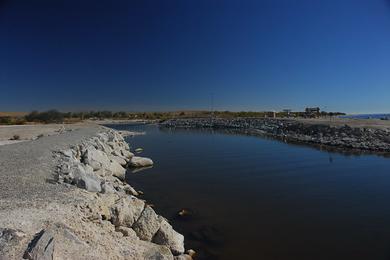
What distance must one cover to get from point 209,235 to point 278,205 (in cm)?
293

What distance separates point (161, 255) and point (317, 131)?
2907 cm

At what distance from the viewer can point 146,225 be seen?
577cm

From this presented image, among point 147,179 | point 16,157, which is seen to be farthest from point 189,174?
point 16,157

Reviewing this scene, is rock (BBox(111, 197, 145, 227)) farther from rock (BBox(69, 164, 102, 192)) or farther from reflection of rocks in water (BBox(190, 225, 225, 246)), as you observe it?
reflection of rocks in water (BBox(190, 225, 225, 246))

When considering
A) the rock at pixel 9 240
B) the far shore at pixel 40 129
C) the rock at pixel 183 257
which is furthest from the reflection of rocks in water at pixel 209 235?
the far shore at pixel 40 129

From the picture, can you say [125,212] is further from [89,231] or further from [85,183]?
[85,183]

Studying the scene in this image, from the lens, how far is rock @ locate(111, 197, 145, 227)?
5.58 m

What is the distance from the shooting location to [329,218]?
7727 mm

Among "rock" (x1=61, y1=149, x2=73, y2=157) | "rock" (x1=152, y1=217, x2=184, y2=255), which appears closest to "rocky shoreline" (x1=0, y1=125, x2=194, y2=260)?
"rock" (x1=152, y1=217, x2=184, y2=255)

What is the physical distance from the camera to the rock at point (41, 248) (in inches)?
141

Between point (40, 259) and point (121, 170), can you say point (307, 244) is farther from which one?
point (121, 170)

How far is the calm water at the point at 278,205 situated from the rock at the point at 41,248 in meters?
3.09

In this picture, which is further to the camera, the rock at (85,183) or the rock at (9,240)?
the rock at (85,183)

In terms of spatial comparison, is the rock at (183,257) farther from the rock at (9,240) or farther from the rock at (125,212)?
the rock at (9,240)
